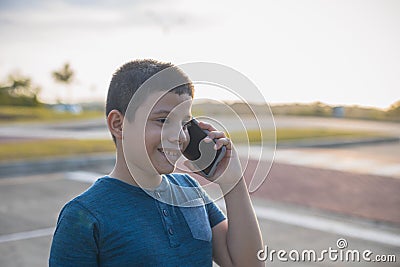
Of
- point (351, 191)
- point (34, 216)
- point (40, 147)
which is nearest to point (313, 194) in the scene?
point (351, 191)

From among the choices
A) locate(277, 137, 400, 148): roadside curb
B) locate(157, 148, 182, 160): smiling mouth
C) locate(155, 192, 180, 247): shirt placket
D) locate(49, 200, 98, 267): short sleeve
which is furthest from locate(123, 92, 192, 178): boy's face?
locate(277, 137, 400, 148): roadside curb

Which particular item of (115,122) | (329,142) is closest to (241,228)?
(115,122)

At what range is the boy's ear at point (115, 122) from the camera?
1.43 metres

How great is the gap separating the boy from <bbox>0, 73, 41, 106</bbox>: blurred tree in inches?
1651

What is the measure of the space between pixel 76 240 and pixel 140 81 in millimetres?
432

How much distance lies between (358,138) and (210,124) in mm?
17066

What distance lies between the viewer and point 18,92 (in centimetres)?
4603

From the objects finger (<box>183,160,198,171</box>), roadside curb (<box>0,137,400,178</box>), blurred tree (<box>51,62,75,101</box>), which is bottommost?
blurred tree (<box>51,62,75,101</box>)

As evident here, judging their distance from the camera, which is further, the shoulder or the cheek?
the shoulder

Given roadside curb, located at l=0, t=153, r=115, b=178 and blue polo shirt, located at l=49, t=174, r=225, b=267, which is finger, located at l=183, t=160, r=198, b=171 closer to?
blue polo shirt, located at l=49, t=174, r=225, b=267

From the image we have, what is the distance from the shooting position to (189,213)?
5.03 ft
